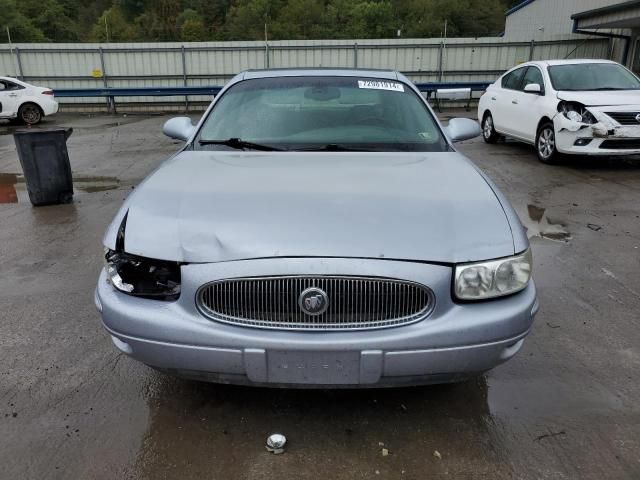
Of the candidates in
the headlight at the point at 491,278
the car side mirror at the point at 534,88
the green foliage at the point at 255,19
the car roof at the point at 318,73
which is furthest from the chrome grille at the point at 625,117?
the green foliage at the point at 255,19

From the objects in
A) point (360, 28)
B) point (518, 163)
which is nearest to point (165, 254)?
point (518, 163)

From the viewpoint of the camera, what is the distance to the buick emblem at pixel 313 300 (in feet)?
6.74

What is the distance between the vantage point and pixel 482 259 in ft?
7.03

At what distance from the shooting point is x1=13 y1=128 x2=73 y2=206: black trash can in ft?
20.7

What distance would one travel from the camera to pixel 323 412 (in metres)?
2.54

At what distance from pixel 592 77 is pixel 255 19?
90.0 m

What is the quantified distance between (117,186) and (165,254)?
19.1 ft

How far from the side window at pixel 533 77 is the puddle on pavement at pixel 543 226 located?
3642 mm

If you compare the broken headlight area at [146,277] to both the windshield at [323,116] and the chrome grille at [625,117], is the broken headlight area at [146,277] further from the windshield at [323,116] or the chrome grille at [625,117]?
the chrome grille at [625,117]

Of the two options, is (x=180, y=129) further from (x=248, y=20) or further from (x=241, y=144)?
(x=248, y=20)

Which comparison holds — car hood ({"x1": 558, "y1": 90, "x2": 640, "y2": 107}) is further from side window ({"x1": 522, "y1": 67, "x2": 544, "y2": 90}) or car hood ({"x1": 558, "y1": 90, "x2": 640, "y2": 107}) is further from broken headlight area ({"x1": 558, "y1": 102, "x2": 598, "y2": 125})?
side window ({"x1": 522, "y1": 67, "x2": 544, "y2": 90})

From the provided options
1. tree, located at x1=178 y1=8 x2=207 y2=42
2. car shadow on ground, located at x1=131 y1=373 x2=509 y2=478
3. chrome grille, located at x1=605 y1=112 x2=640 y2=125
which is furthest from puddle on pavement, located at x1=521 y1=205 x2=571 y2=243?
tree, located at x1=178 y1=8 x2=207 y2=42

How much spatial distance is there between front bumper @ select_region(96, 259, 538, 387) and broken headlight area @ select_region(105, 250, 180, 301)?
0.05 meters

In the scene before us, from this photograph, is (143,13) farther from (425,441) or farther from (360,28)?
(425,441)
